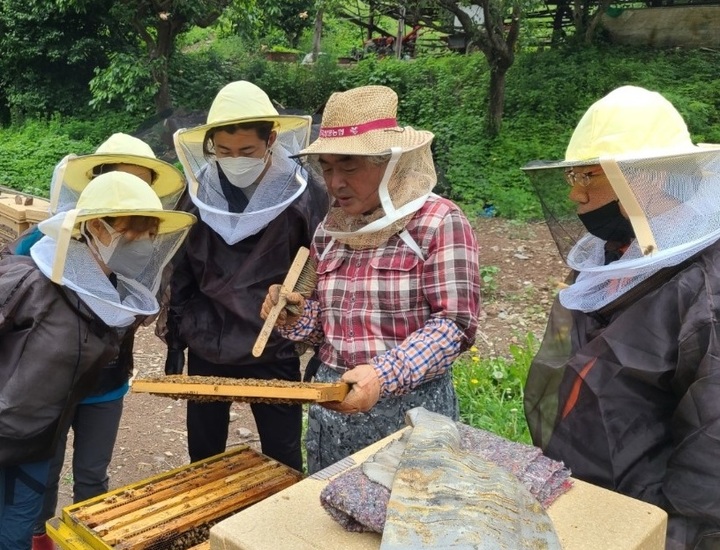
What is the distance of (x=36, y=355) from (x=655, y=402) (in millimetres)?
1869

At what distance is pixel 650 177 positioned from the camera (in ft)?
4.98

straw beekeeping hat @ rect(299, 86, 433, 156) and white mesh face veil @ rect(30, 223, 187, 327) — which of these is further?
white mesh face veil @ rect(30, 223, 187, 327)

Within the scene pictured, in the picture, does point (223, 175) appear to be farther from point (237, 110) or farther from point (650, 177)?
point (650, 177)

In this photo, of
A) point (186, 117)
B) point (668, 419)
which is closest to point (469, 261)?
point (668, 419)

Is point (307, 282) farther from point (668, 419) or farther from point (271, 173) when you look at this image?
point (668, 419)

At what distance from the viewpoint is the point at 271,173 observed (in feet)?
9.35

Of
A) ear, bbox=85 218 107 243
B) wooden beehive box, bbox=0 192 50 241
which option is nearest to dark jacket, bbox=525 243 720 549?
ear, bbox=85 218 107 243

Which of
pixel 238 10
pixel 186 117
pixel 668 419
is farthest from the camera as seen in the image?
A: pixel 238 10

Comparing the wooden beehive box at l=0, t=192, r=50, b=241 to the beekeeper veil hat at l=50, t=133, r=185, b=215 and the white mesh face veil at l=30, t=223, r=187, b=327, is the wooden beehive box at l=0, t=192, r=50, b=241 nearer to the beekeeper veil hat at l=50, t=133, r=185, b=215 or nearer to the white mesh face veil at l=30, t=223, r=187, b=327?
the beekeeper veil hat at l=50, t=133, r=185, b=215

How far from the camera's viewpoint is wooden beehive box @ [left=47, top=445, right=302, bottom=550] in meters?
1.88

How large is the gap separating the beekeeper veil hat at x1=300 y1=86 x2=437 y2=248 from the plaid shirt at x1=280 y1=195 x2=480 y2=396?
5 centimetres

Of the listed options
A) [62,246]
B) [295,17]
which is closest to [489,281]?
[62,246]

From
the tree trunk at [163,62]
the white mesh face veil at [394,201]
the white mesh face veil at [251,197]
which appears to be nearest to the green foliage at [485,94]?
the tree trunk at [163,62]

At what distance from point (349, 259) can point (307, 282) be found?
0.82 ft
